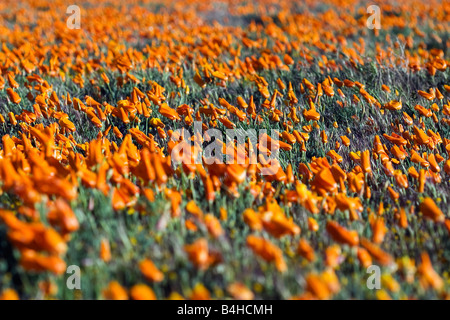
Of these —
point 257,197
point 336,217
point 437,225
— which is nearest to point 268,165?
point 257,197

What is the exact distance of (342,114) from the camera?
3324mm

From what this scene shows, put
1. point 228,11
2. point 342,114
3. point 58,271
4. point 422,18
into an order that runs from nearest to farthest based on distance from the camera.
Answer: point 58,271 < point 342,114 < point 422,18 < point 228,11

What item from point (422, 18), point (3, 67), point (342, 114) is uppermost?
point (422, 18)

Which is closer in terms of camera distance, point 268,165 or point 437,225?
point 437,225

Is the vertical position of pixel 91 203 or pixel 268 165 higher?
pixel 268 165

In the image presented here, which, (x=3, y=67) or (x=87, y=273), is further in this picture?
(x=3, y=67)

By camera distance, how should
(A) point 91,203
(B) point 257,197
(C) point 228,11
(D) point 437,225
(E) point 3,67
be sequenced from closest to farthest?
1. (A) point 91,203
2. (D) point 437,225
3. (B) point 257,197
4. (E) point 3,67
5. (C) point 228,11

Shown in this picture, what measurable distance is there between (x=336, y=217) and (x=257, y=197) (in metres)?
0.39

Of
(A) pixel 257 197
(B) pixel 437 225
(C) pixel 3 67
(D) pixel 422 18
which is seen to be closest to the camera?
(B) pixel 437 225

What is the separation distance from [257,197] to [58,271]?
1.06m
